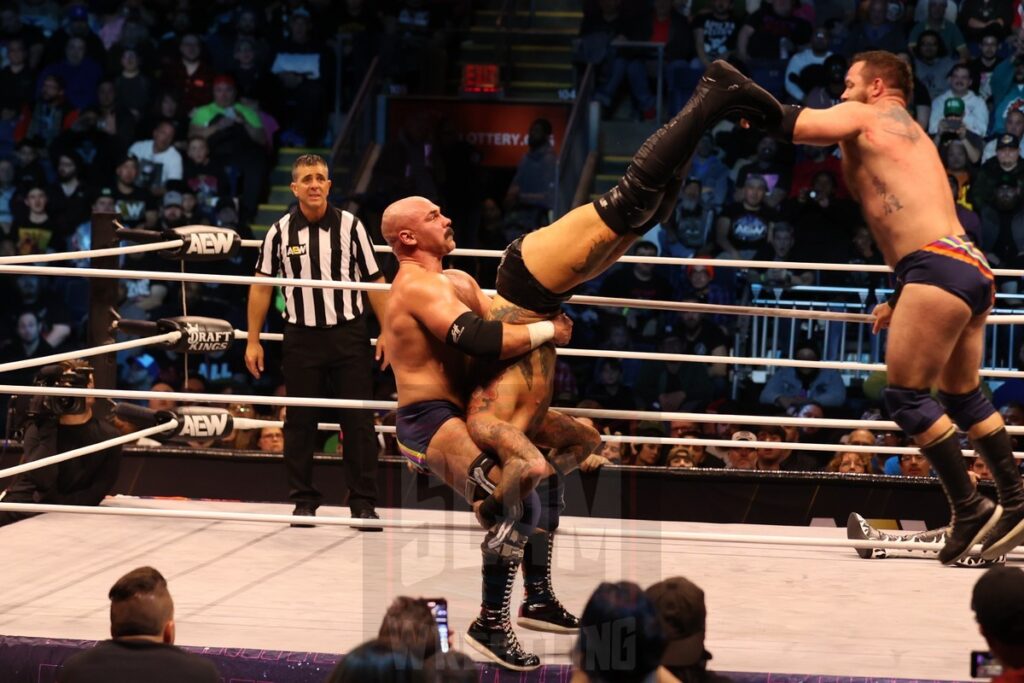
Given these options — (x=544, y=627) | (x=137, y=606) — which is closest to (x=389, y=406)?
(x=544, y=627)

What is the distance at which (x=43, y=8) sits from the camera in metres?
8.98

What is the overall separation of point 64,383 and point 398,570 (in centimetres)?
134

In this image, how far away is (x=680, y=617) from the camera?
7.93 ft

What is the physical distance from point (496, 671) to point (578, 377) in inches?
154

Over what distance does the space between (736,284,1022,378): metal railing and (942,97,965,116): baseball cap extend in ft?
3.91

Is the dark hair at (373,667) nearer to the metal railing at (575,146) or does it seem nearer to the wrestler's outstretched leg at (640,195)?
the wrestler's outstretched leg at (640,195)

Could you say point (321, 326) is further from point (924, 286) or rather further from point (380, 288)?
point (924, 286)

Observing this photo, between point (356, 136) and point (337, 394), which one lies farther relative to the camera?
point (356, 136)

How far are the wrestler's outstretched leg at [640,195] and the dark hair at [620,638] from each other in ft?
3.72

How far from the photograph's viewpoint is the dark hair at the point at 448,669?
2.21 m

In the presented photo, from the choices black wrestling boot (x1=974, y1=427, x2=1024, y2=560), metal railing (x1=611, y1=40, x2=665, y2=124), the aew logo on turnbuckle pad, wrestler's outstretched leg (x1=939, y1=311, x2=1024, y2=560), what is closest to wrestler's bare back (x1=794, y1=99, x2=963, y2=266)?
wrestler's outstretched leg (x1=939, y1=311, x2=1024, y2=560)

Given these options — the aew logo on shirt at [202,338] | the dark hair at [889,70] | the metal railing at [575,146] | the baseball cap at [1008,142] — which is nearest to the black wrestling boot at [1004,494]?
the dark hair at [889,70]

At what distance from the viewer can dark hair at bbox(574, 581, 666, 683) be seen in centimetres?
213

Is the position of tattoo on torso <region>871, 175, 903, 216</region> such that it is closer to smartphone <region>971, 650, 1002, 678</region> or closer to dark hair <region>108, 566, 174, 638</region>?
smartphone <region>971, 650, 1002, 678</region>
